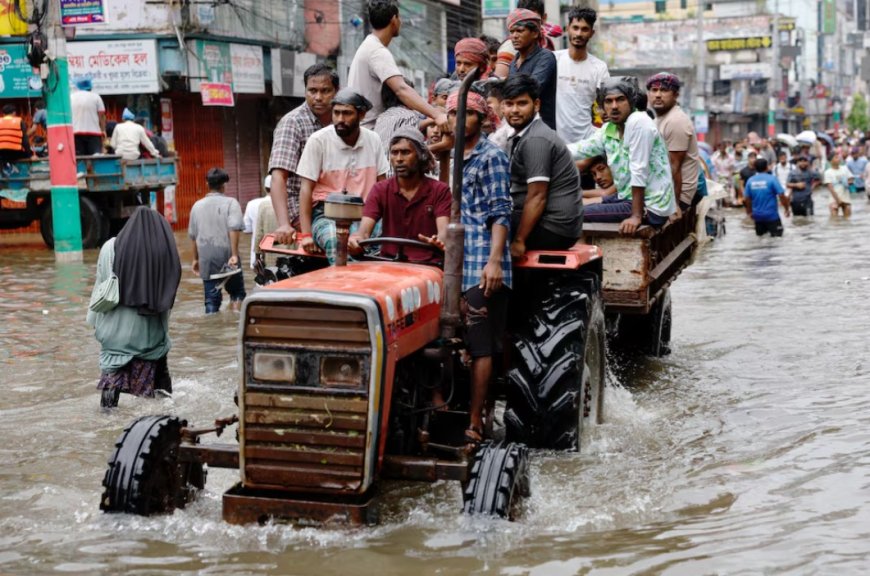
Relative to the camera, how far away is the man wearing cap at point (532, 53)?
377 inches

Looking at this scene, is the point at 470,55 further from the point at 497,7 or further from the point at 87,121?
the point at 497,7

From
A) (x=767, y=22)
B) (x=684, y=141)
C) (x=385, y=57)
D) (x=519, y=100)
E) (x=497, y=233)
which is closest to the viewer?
(x=497, y=233)

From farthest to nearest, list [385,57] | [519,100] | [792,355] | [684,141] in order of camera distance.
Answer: [792,355]
[684,141]
[385,57]
[519,100]

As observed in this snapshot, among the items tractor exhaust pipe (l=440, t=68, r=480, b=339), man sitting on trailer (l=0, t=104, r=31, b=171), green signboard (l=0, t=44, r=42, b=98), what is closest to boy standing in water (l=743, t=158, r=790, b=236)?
man sitting on trailer (l=0, t=104, r=31, b=171)

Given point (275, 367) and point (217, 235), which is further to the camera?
point (217, 235)

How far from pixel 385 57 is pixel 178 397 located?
10.4ft

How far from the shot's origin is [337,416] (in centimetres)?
564

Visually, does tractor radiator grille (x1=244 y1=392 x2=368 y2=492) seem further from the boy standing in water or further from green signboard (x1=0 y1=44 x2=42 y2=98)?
green signboard (x1=0 y1=44 x2=42 y2=98)

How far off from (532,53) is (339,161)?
2.45 metres

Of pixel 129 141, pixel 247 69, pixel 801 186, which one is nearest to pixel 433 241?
pixel 129 141

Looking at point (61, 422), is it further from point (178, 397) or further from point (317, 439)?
point (317, 439)

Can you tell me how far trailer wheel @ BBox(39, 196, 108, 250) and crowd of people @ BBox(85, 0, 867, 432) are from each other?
11.6 m

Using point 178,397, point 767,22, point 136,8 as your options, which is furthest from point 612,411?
point 767,22

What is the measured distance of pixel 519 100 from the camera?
734 cm
